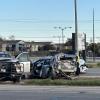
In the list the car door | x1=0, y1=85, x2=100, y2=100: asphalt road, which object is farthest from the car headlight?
x1=0, y1=85, x2=100, y2=100: asphalt road

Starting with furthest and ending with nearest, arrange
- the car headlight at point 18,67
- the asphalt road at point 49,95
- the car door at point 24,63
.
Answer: the car door at point 24,63 → the car headlight at point 18,67 → the asphalt road at point 49,95

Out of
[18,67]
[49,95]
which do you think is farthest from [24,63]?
[49,95]

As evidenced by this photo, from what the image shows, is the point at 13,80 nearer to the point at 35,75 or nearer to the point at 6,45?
the point at 35,75

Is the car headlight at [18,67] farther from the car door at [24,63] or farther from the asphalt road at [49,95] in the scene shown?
the asphalt road at [49,95]

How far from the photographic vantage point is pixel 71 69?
28.0 m

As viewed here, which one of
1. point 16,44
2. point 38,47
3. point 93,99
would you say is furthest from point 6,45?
point 93,99

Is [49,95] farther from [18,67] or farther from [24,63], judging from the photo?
[24,63]

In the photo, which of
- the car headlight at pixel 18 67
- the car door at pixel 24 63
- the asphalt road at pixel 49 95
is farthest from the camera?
the car door at pixel 24 63

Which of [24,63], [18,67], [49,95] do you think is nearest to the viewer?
[49,95]

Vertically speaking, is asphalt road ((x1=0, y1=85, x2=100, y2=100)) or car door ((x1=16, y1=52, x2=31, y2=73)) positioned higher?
car door ((x1=16, y1=52, x2=31, y2=73))

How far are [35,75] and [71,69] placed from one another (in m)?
2.59

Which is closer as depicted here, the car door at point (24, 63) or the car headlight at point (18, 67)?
the car headlight at point (18, 67)

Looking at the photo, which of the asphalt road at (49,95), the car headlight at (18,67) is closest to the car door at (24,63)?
the car headlight at (18,67)

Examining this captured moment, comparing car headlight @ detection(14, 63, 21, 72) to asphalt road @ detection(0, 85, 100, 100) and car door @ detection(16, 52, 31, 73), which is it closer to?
car door @ detection(16, 52, 31, 73)
